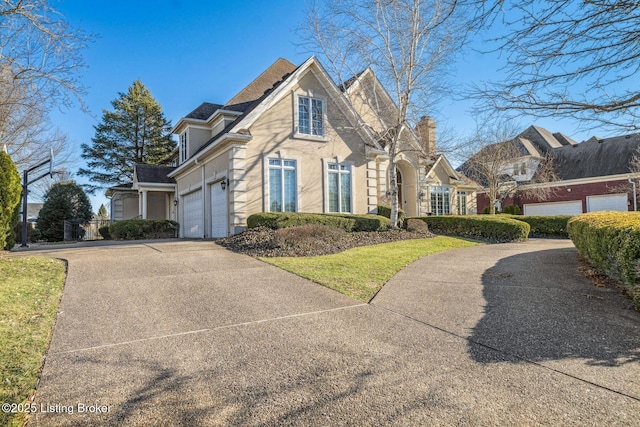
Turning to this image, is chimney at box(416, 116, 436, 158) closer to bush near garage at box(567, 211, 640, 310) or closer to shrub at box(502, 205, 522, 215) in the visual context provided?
shrub at box(502, 205, 522, 215)

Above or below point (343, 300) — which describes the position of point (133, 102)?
above

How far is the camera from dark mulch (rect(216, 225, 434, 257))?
31.7 feet

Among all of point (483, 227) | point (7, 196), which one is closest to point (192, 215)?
point (7, 196)

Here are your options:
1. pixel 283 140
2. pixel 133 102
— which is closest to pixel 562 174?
pixel 283 140

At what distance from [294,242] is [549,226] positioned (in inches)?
530

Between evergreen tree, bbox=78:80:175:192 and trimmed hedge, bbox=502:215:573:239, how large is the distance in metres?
31.7

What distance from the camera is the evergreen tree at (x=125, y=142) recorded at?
34375 millimetres

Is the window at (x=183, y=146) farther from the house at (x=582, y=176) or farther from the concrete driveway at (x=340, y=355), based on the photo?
the house at (x=582, y=176)

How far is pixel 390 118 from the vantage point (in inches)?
667

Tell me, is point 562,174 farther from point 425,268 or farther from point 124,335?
point 124,335

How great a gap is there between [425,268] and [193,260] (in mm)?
5432

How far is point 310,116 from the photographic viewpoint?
14.7m

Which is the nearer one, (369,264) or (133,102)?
(369,264)

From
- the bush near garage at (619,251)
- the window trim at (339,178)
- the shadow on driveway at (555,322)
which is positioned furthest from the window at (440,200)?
the shadow on driveway at (555,322)
